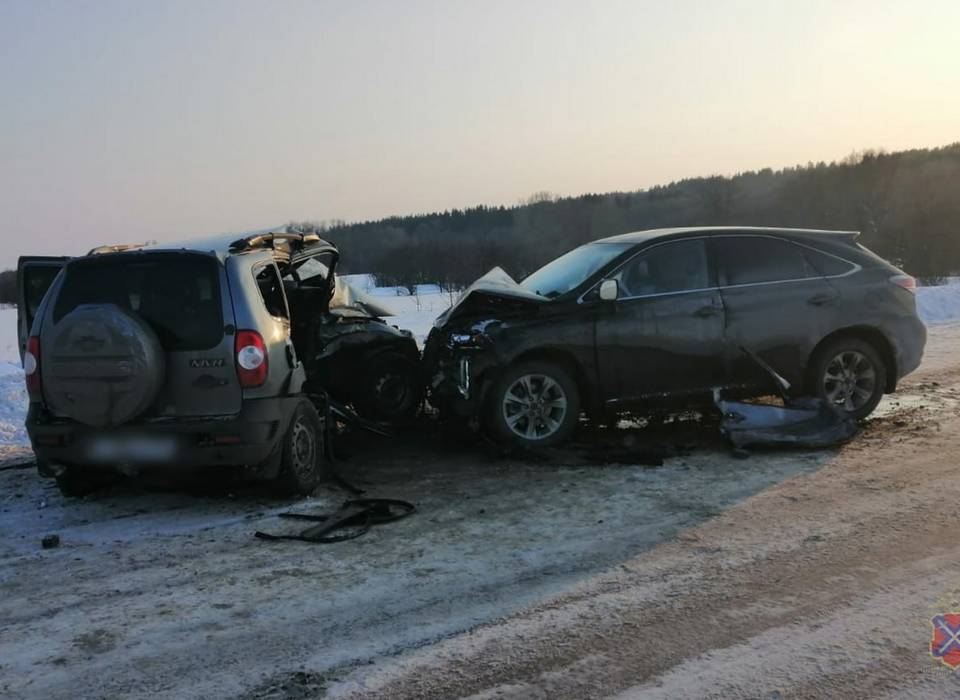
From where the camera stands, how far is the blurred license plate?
5.09 meters

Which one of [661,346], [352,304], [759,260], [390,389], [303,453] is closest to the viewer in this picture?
[303,453]

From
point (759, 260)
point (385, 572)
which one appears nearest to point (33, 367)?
point (385, 572)

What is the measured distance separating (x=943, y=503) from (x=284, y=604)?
4111mm

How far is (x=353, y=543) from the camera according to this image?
468 cm

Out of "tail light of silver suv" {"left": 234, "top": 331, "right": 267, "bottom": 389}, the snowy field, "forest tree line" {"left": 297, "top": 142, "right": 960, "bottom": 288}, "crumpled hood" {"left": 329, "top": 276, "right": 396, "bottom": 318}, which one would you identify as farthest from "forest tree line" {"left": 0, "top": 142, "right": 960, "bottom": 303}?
"tail light of silver suv" {"left": 234, "top": 331, "right": 267, "bottom": 389}

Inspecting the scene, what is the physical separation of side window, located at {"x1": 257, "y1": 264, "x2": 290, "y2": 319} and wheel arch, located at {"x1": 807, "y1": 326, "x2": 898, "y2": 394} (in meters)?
4.64

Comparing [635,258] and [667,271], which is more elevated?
[635,258]

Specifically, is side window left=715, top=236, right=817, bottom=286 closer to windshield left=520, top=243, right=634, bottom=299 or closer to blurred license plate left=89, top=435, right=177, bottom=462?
windshield left=520, top=243, right=634, bottom=299

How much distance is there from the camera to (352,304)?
27.2ft

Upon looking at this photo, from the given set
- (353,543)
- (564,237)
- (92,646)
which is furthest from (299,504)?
(564,237)

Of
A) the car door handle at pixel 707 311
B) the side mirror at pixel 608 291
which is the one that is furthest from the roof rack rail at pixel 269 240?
the car door handle at pixel 707 311

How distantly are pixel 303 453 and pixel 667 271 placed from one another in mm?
3496

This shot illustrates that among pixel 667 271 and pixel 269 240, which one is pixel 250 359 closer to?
pixel 269 240

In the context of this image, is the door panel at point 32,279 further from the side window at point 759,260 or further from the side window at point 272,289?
the side window at point 759,260
